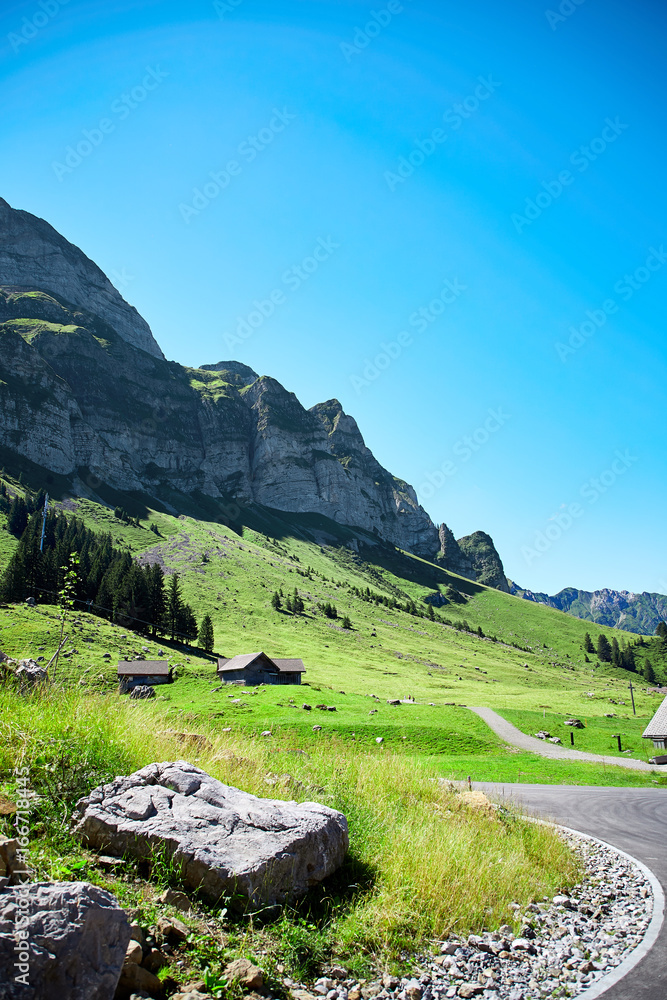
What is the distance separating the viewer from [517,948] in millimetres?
6504

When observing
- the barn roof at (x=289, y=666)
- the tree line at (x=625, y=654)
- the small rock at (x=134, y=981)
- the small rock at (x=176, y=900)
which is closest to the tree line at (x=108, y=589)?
the barn roof at (x=289, y=666)

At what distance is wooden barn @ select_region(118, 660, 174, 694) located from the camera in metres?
50.9

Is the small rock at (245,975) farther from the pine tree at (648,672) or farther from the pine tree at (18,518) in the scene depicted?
the pine tree at (648,672)

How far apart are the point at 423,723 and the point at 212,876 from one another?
38864 millimetres

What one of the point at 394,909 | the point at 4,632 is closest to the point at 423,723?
the point at 394,909

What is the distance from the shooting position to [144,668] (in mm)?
54500

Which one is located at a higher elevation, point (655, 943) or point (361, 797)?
point (655, 943)

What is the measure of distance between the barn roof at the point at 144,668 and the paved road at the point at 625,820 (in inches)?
1617

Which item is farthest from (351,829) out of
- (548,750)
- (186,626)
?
(186,626)

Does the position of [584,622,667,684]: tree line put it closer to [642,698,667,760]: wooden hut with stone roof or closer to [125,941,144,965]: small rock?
[642,698,667,760]: wooden hut with stone roof

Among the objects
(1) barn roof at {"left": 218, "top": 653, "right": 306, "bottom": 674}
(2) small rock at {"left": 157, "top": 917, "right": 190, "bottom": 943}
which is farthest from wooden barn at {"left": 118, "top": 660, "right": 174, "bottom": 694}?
(2) small rock at {"left": 157, "top": 917, "right": 190, "bottom": 943}

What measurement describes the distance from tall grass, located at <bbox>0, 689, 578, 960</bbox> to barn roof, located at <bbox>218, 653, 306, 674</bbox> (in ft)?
183

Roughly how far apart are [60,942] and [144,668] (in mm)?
56283

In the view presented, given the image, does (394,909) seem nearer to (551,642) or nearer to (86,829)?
(86,829)
